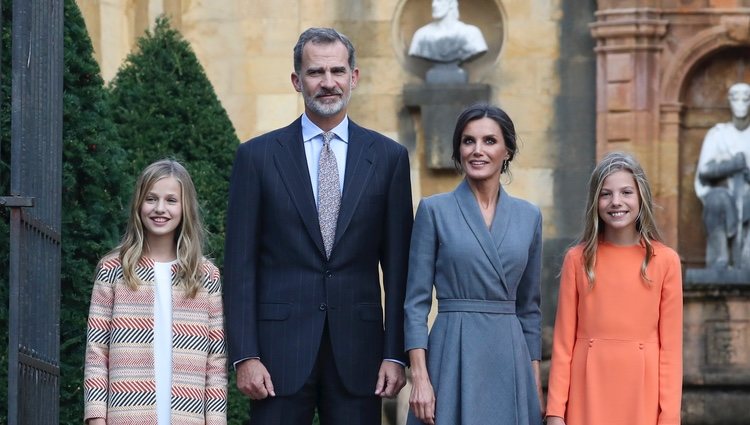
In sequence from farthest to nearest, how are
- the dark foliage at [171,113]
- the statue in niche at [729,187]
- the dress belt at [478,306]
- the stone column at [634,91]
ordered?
1. the stone column at [634,91]
2. the statue in niche at [729,187]
3. the dark foliage at [171,113]
4. the dress belt at [478,306]

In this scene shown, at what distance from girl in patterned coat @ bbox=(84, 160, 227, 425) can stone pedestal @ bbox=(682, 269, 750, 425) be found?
7.07 m

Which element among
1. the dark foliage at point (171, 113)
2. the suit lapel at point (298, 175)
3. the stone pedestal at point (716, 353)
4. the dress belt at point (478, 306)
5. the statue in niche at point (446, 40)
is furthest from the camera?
the statue in niche at point (446, 40)

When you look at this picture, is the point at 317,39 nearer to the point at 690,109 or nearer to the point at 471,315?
the point at 471,315

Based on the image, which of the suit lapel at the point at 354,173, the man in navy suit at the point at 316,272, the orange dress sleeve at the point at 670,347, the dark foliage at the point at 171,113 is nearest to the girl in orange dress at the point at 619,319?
the orange dress sleeve at the point at 670,347

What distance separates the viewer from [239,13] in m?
14.5

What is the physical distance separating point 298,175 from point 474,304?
2.55 ft

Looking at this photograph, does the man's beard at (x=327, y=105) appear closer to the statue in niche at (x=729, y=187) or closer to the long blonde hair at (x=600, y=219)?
the long blonde hair at (x=600, y=219)

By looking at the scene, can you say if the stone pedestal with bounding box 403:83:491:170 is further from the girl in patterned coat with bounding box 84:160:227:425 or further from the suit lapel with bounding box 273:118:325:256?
the girl in patterned coat with bounding box 84:160:227:425

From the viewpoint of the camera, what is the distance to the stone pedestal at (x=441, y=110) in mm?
14148

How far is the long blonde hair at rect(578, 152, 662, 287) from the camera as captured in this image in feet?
21.9

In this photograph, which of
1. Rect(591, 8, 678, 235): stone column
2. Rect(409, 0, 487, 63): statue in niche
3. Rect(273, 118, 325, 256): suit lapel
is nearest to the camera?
Rect(273, 118, 325, 256): suit lapel

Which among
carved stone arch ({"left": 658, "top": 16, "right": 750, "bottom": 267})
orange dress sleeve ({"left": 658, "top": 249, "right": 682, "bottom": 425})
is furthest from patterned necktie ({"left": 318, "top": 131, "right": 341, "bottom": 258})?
carved stone arch ({"left": 658, "top": 16, "right": 750, "bottom": 267})

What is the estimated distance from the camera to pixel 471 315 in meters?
6.53

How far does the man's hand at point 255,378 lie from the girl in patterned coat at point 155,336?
0.11 meters
